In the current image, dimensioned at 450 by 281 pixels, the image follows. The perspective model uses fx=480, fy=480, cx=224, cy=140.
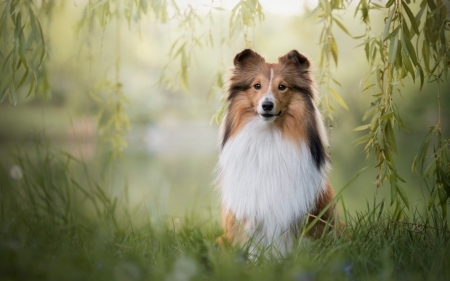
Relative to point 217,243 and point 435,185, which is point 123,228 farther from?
point 435,185

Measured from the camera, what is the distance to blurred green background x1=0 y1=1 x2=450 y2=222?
5160 mm

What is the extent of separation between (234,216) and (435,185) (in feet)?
4.17

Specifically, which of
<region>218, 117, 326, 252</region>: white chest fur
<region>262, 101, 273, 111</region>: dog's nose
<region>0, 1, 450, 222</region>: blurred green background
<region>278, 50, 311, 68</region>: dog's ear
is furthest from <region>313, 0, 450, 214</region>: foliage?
<region>0, 1, 450, 222</region>: blurred green background

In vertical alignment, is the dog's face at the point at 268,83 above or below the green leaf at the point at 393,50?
below

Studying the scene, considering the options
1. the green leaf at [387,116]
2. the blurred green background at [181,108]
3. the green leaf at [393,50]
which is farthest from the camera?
the blurred green background at [181,108]

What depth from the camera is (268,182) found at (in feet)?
10.3

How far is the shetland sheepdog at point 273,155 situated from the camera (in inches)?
121

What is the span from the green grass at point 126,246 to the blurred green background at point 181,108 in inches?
32.5

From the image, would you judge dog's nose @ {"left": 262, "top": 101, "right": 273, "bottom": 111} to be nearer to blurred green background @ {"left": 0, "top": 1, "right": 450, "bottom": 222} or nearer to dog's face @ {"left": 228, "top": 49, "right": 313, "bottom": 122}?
dog's face @ {"left": 228, "top": 49, "right": 313, "bottom": 122}

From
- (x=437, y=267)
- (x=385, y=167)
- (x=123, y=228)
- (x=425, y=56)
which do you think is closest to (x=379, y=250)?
(x=437, y=267)

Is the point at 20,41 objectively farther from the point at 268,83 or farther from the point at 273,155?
the point at 273,155

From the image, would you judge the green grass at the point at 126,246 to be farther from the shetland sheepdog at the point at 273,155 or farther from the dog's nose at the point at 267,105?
the dog's nose at the point at 267,105

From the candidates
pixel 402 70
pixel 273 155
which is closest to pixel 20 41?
pixel 273 155

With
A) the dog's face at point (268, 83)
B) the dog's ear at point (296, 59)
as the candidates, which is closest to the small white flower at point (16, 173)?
the dog's face at point (268, 83)
